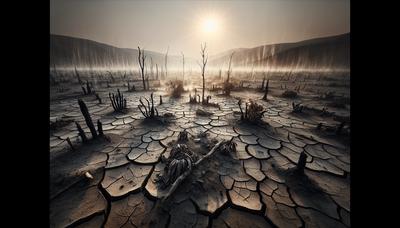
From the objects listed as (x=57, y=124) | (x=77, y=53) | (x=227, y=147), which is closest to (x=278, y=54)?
(x=227, y=147)

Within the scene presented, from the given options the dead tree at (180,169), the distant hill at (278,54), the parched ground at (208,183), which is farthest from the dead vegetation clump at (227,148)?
the distant hill at (278,54)

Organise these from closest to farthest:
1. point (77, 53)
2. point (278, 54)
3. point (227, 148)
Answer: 1. point (227, 148)
2. point (278, 54)
3. point (77, 53)

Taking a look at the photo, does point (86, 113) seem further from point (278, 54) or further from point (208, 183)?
point (278, 54)

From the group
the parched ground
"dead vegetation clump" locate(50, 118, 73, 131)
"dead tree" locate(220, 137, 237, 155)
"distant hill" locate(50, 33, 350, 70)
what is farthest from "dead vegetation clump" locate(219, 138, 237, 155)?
"distant hill" locate(50, 33, 350, 70)

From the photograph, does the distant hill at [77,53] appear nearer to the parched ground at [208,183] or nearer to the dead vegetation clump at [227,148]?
the parched ground at [208,183]
